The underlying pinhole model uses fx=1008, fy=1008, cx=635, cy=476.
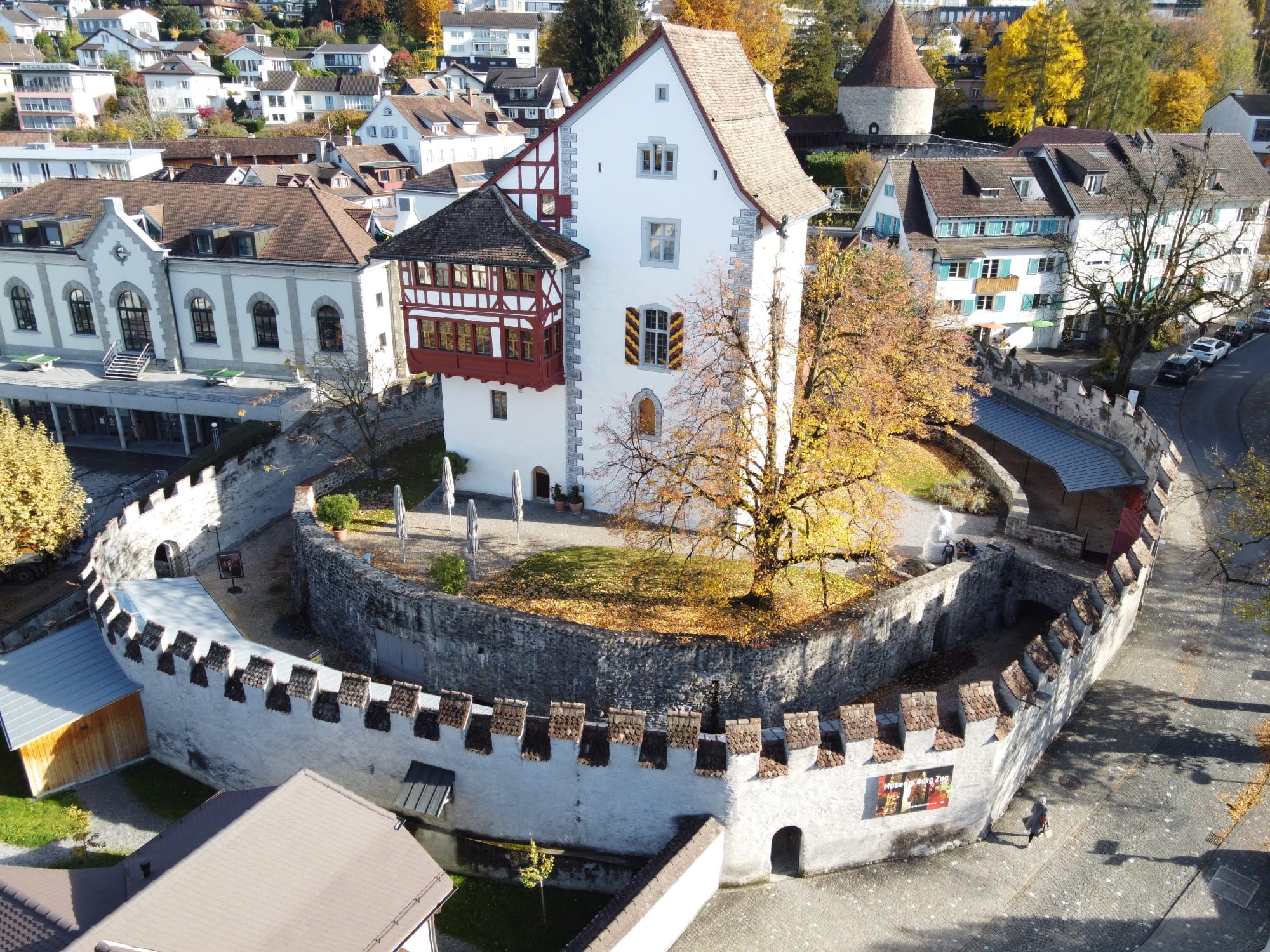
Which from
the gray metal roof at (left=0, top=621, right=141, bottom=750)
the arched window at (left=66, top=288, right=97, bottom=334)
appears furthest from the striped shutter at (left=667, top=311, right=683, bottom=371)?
the arched window at (left=66, top=288, right=97, bottom=334)

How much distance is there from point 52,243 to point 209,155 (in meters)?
31.0

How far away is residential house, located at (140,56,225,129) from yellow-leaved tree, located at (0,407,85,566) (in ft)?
275

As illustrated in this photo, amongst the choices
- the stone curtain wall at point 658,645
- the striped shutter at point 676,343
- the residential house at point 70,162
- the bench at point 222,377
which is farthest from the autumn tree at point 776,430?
the residential house at point 70,162

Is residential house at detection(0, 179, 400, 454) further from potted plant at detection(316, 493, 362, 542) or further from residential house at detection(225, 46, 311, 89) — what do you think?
residential house at detection(225, 46, 311, 89)

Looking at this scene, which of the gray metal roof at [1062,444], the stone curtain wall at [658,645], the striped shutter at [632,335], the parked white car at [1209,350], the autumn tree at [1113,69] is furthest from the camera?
the autumn tree at [1113,69]

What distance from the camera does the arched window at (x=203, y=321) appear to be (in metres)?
40.9

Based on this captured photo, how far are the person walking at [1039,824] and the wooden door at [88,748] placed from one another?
61.6 feet

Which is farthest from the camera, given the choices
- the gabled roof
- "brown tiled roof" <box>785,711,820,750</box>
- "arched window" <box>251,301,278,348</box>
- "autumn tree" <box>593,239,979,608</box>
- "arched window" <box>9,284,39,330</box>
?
"arched window" <box>9,284,39,330</box>

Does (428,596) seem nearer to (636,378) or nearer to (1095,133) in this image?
(636,378)

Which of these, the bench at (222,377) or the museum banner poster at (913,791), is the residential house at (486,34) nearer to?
the bench at (222,377)

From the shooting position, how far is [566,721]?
60.6 ft

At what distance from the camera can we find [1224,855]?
60.5 ft

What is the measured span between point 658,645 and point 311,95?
308 feet

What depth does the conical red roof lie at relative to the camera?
2608 inches
